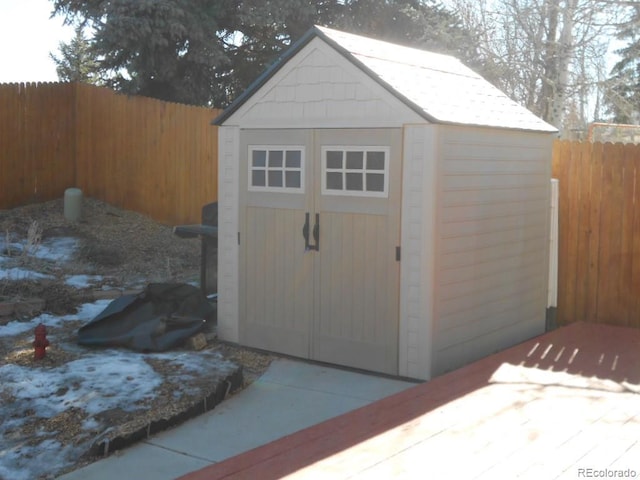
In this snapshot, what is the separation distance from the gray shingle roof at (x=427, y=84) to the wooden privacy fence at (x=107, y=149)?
254 inches

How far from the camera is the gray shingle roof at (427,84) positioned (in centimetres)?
622

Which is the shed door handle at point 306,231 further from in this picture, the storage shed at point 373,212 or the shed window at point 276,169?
the shed window at point 276,169

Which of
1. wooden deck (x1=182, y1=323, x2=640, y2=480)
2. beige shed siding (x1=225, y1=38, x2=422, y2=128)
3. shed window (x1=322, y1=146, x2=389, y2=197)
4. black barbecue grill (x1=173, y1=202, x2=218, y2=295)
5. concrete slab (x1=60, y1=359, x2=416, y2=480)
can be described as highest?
beige shed siding (x1=225, y1=38, x2=422, y2=128)

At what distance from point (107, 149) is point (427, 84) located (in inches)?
366

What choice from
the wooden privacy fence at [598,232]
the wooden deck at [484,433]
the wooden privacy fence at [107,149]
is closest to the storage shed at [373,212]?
the wooden deck at [484,433]

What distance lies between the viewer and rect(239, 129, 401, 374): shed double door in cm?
630

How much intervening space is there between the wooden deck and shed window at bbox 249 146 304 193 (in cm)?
205

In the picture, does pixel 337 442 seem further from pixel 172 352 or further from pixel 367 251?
pixel 172 352

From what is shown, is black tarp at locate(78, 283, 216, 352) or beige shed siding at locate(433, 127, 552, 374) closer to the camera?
beige shed siding at locate(433, 127, 552, 374)

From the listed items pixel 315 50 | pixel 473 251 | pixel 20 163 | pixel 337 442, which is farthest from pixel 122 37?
pixel 337 442

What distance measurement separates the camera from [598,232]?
805 centimetres

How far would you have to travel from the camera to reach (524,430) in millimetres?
4715

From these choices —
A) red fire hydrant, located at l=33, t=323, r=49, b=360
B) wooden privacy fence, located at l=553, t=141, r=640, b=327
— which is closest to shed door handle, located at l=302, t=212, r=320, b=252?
red fire hydrant, located at l=33, t=323, r=49, b=360

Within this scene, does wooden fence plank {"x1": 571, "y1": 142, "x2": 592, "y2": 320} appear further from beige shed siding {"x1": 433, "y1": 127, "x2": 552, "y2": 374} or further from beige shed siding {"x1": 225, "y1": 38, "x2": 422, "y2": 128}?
beige shed siding {"x1": 225, "y1": 38, "x2": 422, "y2": 128}
